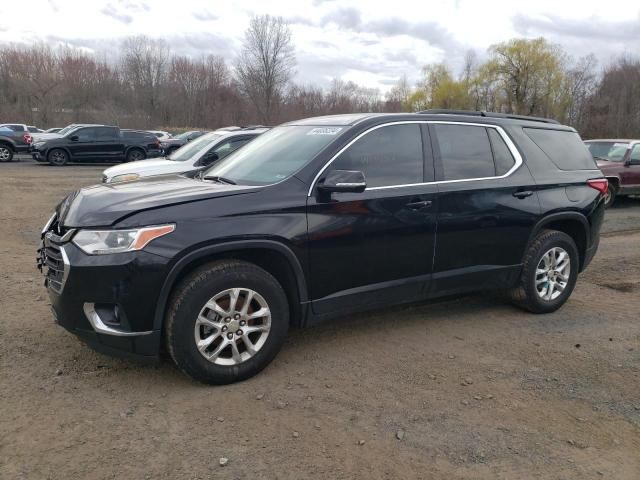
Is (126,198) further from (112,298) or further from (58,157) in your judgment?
(58,157)

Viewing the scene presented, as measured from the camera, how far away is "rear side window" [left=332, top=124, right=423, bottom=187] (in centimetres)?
394

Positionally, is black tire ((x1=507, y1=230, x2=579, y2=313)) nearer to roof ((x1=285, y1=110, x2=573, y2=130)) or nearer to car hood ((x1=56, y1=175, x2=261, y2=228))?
roof ((x1=285, y1=110, x2=573, y2=130))

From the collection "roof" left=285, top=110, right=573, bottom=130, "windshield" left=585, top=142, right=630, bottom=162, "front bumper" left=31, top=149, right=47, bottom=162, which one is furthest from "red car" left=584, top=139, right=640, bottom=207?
"front bumper" left=31, top=149, right=47, bottom=162

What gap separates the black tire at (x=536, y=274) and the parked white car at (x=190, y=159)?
520 cm

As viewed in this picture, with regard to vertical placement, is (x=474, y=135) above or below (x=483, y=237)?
above

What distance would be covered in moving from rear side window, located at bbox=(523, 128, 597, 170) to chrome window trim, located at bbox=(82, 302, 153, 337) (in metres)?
3.98

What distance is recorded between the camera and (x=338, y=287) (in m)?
3.85

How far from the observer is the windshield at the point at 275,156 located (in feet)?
12.9

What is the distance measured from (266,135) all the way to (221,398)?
100 inches

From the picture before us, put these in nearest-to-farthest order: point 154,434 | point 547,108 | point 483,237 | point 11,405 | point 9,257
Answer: point 154,434
point 11,405
point 483,237
point 9,257
point 547,108

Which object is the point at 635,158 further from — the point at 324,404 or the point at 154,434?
the point at 154,434

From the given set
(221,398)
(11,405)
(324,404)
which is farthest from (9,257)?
(324,404)

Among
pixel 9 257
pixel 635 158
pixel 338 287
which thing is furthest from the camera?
pixel 635 158

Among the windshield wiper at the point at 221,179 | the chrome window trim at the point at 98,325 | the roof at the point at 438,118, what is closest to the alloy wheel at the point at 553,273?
the roof at the point at 438,118
